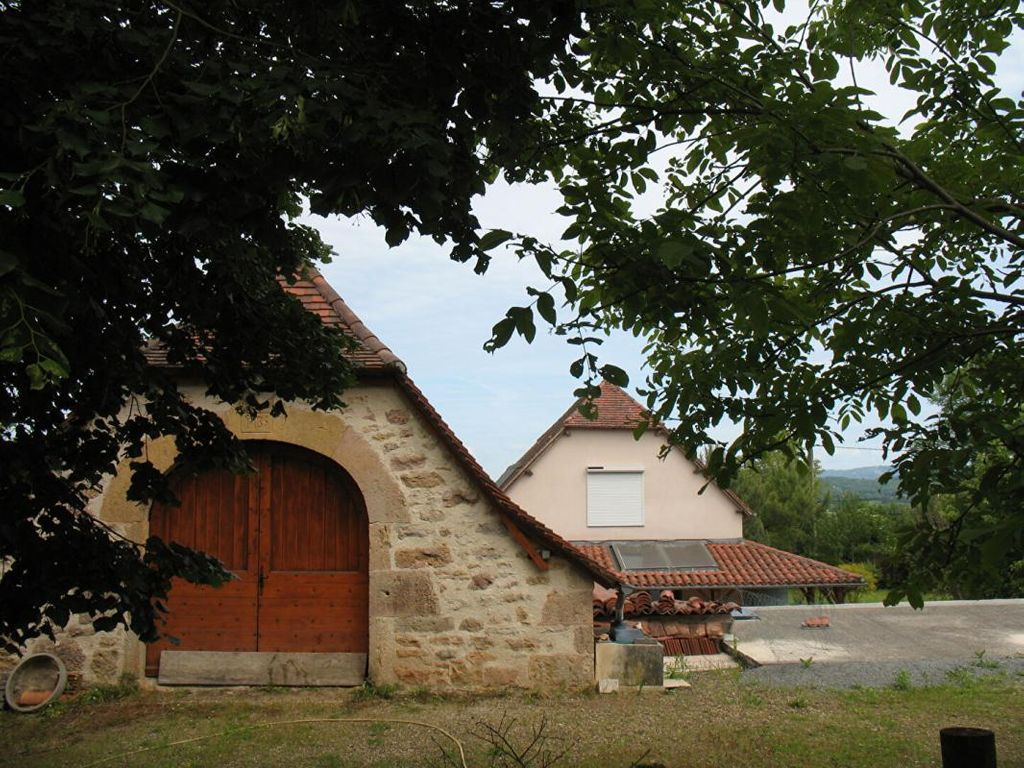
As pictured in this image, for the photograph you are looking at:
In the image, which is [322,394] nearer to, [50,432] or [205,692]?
[50,432]

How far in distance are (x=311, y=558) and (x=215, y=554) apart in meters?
0.89

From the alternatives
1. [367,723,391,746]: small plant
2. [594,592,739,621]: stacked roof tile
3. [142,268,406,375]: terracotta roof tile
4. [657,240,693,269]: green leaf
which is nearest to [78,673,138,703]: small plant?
[367,723,391,746]: small plant

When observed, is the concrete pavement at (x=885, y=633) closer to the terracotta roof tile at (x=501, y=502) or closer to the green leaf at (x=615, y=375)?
the terracotta roof tile at (x=501, y=502)

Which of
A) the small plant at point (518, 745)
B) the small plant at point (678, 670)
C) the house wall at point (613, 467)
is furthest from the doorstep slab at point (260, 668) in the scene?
the house wall at point (613, 467)

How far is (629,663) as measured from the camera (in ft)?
26.2

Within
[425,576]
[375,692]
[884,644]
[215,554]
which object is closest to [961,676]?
[884,644]

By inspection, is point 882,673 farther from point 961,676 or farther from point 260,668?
point 260,668

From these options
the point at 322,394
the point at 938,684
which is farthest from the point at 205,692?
the point at 938,684

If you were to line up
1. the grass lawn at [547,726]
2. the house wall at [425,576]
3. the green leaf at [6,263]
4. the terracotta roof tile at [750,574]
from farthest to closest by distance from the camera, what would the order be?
the terracotta roof tile at [750,574], the house wall at [425,576], the grass lawn at [547,726], the green leaf at [6,263]

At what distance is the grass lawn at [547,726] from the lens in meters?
6.09

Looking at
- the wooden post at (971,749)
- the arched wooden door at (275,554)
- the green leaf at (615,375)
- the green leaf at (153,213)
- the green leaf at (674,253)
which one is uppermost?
the green leaf at (153,213)

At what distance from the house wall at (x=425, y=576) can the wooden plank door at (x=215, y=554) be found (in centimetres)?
32

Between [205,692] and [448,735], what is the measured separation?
2.58m

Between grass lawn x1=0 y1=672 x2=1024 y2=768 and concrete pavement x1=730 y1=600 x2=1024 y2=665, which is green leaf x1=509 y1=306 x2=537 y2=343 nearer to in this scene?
grass lawn x1=0 y1=672 x2=1024 y2=768
